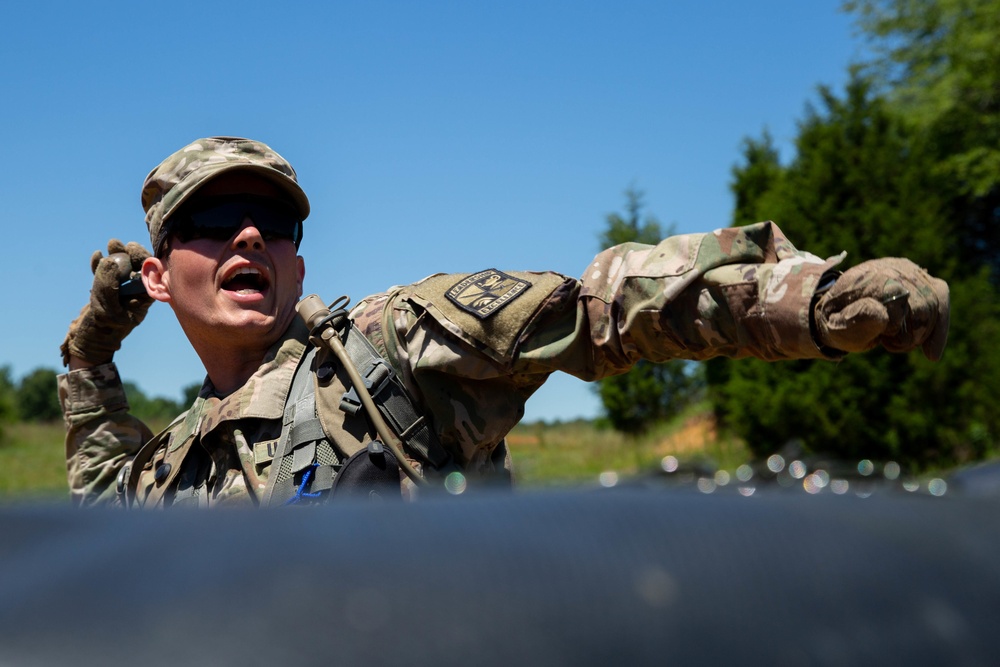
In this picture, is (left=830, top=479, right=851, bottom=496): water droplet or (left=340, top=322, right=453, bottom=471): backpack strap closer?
(left=830, top=479, right=851, bottom=496): water droplet

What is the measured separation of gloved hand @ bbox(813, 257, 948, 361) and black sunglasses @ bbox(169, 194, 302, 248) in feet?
6.39

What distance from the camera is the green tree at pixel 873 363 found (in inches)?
592

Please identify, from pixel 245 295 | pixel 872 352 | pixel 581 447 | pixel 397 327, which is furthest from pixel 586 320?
pixel 581 447

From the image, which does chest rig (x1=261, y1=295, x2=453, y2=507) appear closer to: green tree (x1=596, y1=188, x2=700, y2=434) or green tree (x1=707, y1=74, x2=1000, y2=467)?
green tree (x1=707, y1=74, x2=1000, y2=467)

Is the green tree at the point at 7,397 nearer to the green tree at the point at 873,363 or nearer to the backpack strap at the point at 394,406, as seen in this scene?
the green tree at the point at 873,363

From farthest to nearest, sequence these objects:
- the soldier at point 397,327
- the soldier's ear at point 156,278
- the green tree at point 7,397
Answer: the green tree at point 7,397
the soldier's ear at point 156,278
the soldier at point 397,327

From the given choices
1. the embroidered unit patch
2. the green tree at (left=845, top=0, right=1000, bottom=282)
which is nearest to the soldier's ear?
the embroidered unit patch

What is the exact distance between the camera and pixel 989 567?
2.57 feet

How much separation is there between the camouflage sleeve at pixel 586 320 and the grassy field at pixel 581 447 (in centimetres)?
1201

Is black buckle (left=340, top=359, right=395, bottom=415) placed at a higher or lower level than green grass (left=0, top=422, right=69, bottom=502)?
higher

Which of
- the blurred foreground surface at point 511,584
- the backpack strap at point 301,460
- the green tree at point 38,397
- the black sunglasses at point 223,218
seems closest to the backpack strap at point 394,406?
the backpack strap at point 301,460

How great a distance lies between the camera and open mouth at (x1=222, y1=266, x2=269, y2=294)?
11.5ft

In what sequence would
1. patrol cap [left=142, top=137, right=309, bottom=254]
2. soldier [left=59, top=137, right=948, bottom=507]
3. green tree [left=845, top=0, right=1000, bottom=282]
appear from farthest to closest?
green tree [left=845, top=0, right=1000, bottom=282] < patrol cap [left=142, top=137, right=309, bottom=254] < soldier [left=59, top=137, right=948, bottom=507]

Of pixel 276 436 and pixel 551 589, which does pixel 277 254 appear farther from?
pixel 551 589
